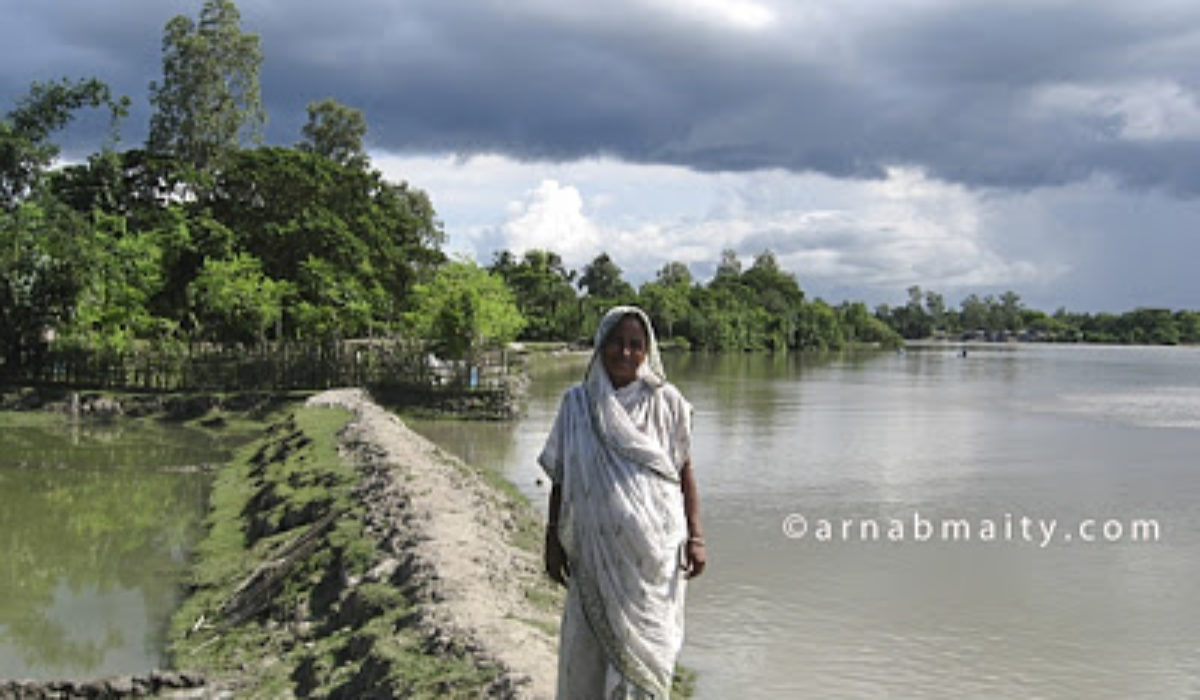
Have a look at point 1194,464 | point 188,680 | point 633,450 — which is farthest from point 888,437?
point 633,450

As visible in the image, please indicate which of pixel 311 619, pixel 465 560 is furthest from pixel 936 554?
pixel 311 619

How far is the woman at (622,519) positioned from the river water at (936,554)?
3.68 metres

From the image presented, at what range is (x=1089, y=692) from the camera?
7.93 meters

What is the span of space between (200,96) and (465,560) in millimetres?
36897

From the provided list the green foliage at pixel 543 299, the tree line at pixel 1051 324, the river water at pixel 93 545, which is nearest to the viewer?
the river water at pixel 93 545

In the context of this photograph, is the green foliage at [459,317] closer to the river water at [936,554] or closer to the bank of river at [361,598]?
the river water at [936,554]

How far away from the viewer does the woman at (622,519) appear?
3.85 meters

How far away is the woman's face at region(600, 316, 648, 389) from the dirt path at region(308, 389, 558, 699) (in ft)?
6.92

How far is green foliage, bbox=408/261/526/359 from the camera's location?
3095 centimetres

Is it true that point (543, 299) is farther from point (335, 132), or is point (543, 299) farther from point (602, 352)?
point (602, 352)

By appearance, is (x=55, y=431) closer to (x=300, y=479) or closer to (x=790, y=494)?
(x=300, y=479)

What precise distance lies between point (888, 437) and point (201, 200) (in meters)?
25.9

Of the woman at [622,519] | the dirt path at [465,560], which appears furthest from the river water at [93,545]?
the woman at [622,519]

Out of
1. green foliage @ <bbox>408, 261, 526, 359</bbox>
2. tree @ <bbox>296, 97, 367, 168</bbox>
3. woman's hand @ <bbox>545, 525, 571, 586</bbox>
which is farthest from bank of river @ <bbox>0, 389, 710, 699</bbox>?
tree @ <bbox>296, 97, 367, 168</bbox>
